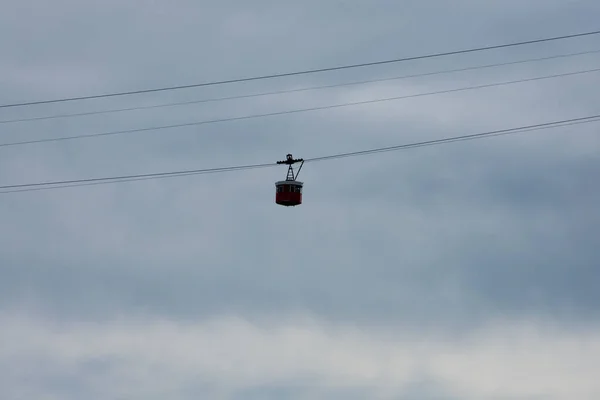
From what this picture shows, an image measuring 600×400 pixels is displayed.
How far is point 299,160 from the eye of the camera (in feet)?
189

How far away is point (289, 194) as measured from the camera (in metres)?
61.7

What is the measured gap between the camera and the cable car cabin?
61688mm

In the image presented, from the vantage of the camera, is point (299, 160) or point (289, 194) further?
point (289, 194)

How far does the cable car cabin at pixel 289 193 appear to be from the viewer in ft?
202

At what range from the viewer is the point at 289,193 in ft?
203

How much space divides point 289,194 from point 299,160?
4423mm
